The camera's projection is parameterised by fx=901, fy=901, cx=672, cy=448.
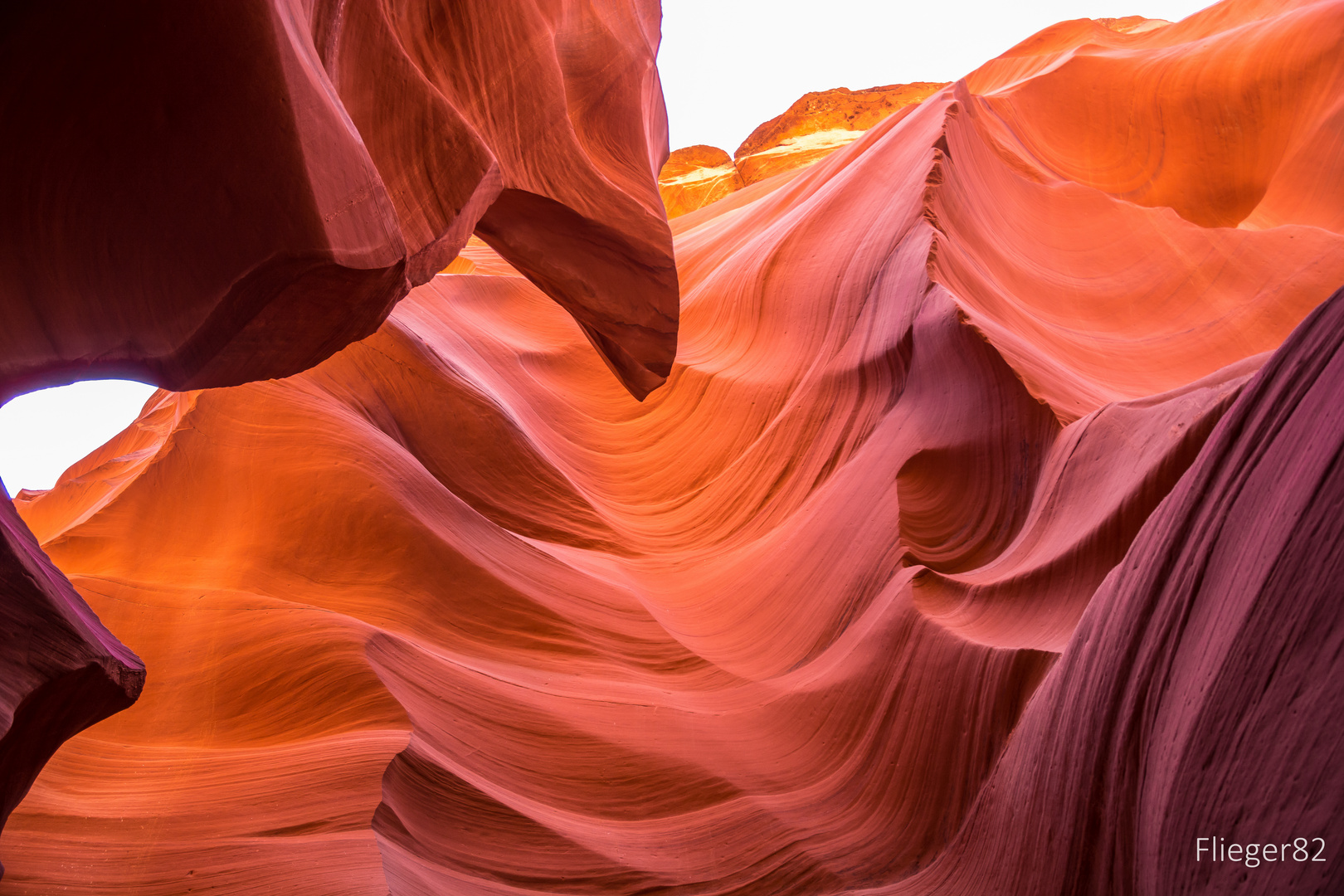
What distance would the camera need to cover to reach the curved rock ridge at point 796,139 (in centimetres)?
1161

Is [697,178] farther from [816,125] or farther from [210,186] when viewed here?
[210,186]

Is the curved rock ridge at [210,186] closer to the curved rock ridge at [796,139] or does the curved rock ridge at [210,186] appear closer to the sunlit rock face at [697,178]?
the curved rock ridge at [796,139]

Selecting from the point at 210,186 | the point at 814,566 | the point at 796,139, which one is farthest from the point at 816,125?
the point at 210,186

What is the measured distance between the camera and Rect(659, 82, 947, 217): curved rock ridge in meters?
11.6

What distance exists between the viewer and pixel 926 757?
8.49 feet

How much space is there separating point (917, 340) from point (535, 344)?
2734 millimetres

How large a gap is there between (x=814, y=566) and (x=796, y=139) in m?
9.64

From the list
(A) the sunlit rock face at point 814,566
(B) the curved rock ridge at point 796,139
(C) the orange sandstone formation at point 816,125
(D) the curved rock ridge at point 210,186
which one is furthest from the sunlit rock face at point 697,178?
(D) the curved rock ridge at point 210,186

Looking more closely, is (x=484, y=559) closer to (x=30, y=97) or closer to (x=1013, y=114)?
(x=30, y=97)

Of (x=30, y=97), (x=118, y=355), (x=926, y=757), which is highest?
(x=30, y=97)

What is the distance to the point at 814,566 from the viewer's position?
3584 millimetres

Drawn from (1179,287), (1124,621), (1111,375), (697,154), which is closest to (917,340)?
(1111,375)

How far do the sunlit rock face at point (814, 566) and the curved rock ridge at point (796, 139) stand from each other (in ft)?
19.2

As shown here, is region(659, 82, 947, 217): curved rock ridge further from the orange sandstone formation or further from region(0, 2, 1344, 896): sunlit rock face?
region(0, 2, 1344, 896): sunlit rock face
